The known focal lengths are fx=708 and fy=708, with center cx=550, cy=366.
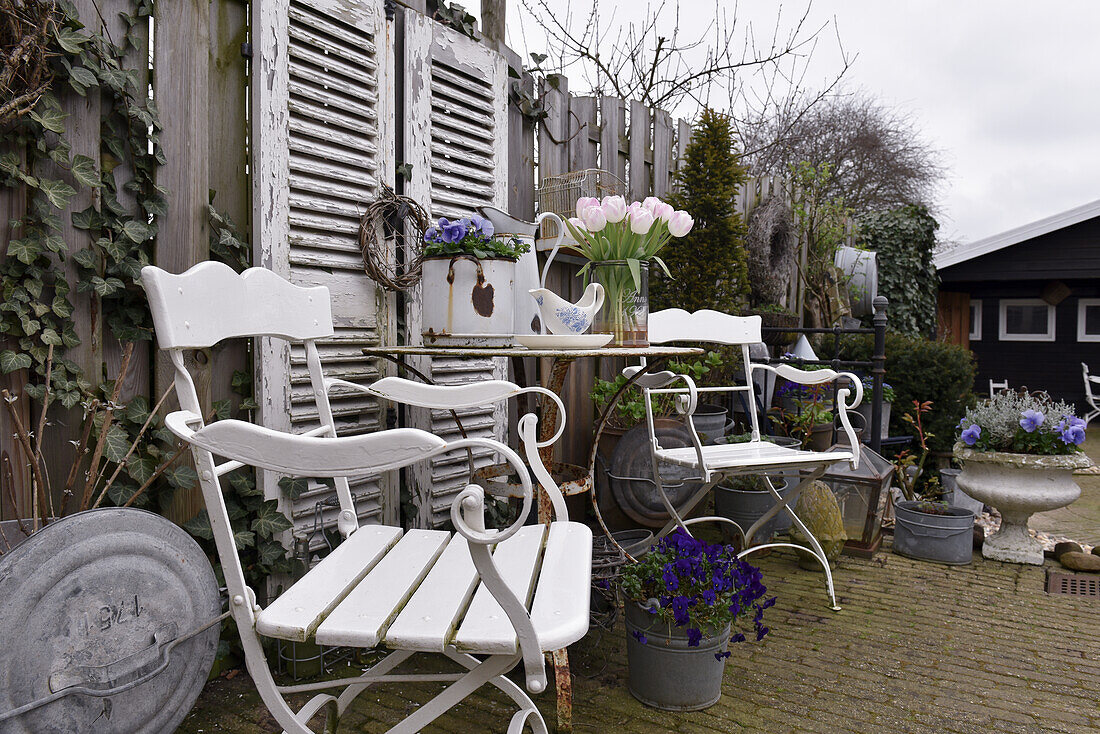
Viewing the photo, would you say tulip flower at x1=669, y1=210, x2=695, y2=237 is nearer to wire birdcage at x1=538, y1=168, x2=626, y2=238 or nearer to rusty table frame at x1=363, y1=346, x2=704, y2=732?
rusty table frame at x1=363, y1=346, x2=704, y2=732

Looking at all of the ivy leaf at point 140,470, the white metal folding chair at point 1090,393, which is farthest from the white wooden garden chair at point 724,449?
the white metal folding chair at point 1090,393

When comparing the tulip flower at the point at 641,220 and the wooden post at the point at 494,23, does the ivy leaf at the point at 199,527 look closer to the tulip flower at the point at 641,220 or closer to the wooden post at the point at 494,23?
the tulip flower at the point at 641,220

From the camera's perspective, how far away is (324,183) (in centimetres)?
239

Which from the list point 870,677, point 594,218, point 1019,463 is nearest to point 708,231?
point 1019,463

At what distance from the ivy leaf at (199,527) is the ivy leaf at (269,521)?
145 millimetres

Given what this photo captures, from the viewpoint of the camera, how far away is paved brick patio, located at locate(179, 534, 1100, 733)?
6.55 feet

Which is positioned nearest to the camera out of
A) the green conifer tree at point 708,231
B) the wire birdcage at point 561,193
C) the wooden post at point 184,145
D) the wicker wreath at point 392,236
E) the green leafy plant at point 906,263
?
the wooden post at point 184,145

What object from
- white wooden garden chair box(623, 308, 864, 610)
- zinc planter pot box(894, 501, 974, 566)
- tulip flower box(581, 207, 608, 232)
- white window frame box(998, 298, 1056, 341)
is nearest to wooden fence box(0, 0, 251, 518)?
tulip flower box(581, 207, 608, 232)

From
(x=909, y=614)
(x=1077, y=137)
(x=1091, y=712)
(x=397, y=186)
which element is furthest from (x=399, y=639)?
(x=1077, y=137)

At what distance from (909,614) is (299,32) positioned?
310cm

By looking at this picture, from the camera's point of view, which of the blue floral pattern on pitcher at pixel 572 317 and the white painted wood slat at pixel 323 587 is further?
the blue floral pattern on pitcher at pixel 572 317

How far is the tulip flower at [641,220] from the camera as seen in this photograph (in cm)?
228

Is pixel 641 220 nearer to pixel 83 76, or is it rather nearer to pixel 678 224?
pixel 678 224

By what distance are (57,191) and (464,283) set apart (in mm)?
1141
